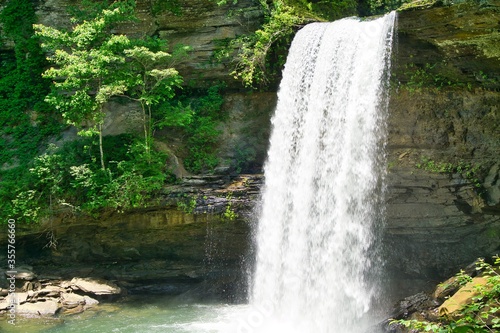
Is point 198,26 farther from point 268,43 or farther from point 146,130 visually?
point 146,130

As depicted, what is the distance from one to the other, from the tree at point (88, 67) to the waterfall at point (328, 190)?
4481mm

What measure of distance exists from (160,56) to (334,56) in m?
4.33

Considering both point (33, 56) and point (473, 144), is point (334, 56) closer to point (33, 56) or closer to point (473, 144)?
point (473, 144)

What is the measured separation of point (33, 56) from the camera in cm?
1526

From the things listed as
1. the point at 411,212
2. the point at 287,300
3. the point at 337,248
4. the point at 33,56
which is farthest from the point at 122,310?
the point at 33,56

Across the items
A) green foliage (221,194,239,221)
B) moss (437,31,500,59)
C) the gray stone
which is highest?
moss (437,31,500,59)

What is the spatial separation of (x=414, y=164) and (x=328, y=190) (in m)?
2.35

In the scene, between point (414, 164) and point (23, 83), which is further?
point (23, 83)

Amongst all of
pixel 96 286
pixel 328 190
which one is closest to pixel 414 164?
pixel 328 190

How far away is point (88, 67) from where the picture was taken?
1213 centimetres

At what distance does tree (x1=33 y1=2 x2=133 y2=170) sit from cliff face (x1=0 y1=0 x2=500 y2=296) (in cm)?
205

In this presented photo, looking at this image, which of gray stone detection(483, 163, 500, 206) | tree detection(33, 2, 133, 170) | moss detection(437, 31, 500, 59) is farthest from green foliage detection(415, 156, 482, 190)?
tree detection(33, 2, 133, 170)

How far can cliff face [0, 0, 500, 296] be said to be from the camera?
35.6 ft

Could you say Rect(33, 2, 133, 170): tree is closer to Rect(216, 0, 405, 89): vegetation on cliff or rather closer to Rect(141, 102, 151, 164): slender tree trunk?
Rect(141, 102, 151, 164): slender tree trunk
